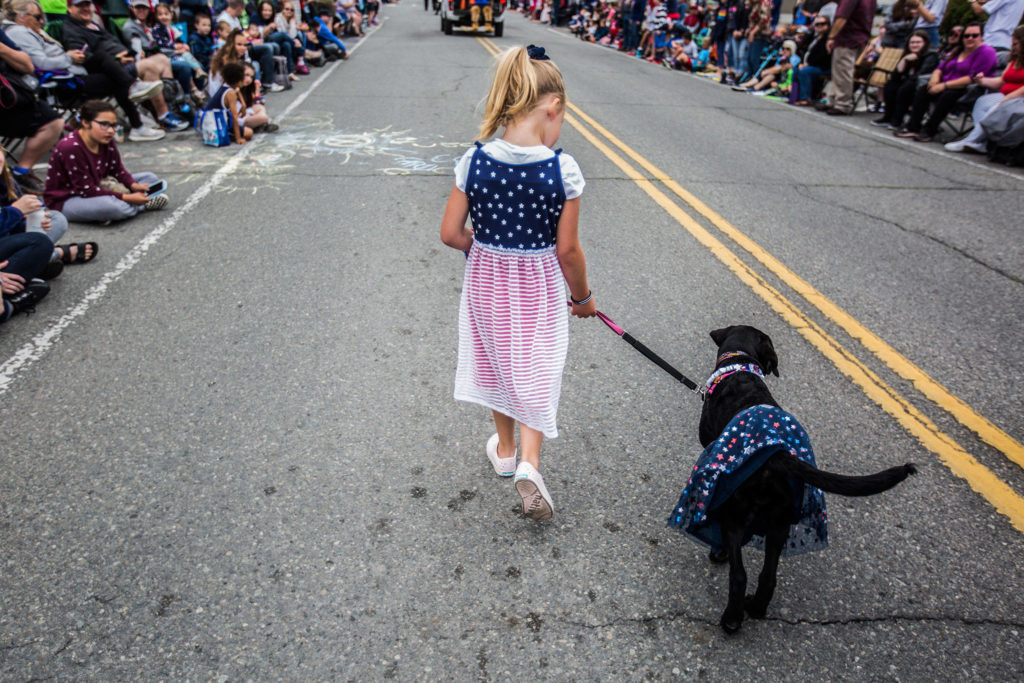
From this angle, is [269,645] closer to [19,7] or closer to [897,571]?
[897,571]

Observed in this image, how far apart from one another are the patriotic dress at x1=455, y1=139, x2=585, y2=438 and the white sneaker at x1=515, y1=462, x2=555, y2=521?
18 centimetres

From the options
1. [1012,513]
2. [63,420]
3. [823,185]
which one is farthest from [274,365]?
[823,185]

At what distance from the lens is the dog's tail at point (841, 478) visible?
1820 mm

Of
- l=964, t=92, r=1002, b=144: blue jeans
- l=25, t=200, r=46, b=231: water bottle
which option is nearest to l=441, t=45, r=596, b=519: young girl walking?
l=25, t=200, r=46, b=231: water bottle

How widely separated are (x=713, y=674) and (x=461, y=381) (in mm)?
1387

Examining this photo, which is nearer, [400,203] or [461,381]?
[461,381]

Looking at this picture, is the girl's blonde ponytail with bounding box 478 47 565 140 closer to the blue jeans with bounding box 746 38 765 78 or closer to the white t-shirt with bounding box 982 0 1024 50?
the white t-shirt with bounding box 982 0 1024 50

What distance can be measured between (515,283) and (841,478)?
1225 millimetres

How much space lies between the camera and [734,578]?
211 centimetres

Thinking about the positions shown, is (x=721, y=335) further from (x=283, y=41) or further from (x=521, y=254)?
(x=283, y=41)

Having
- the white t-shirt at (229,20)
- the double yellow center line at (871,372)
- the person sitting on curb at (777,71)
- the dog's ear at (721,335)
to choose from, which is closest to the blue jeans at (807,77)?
the person sitting on curb at (777,71)

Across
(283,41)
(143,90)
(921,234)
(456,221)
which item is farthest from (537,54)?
(283,41)

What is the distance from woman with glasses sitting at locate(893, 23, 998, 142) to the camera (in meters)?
9.37

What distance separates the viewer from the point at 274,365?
3.62 m
